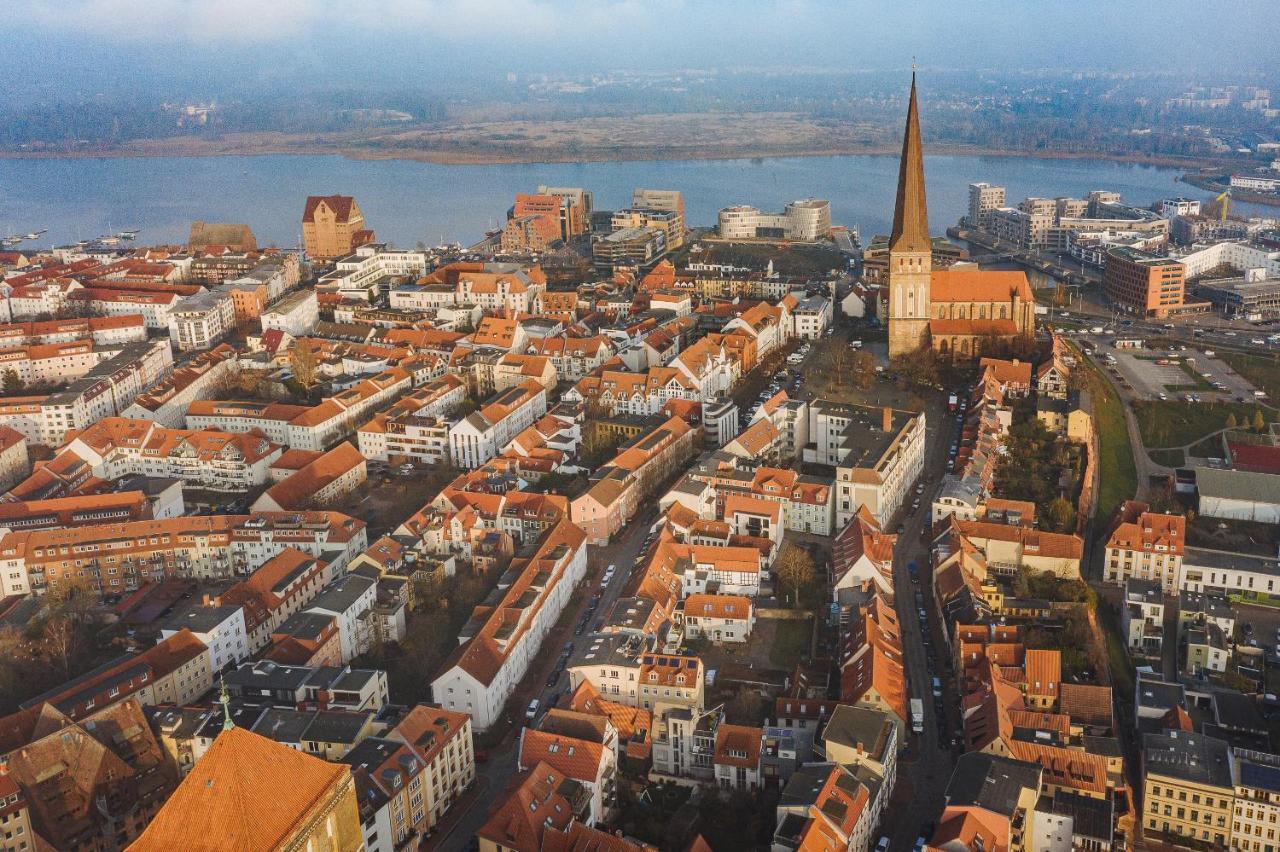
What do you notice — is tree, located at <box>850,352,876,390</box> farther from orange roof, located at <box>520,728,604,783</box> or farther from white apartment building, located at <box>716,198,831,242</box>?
white apartment building, located at <box>716,198,831,242</box>

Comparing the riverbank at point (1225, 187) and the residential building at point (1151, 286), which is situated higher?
the riverbank at point (1225, 187)

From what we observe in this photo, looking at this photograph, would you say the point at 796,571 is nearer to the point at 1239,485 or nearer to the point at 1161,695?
the point at 1161,695

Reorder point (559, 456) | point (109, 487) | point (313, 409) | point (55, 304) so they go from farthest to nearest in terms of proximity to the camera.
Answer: point (55, 304) < point (313, 409) < point (559, 456) < point (109, 487)

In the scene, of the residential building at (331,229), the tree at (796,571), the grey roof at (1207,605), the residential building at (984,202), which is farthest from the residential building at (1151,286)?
the residential building at (331,229)

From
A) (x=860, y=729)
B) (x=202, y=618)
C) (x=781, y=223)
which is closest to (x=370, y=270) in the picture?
(x=781, y=223)

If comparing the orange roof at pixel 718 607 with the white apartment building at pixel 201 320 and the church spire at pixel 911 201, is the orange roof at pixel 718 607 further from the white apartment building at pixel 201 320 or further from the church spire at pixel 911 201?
the white apartment building at pixel 201 320

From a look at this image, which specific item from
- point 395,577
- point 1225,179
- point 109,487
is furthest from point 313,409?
point 1225,179

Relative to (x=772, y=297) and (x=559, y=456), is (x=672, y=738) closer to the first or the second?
(x=559, y=456)
